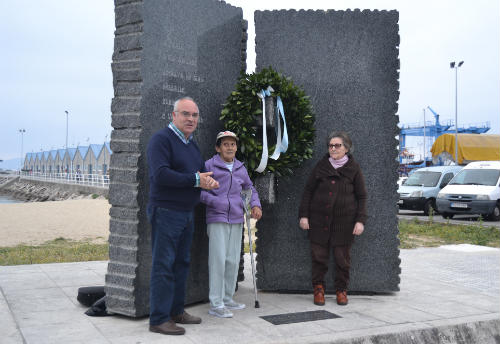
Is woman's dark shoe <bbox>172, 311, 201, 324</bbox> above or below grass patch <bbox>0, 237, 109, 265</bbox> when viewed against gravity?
above

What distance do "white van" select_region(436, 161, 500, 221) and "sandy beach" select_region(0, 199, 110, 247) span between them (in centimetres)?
1098

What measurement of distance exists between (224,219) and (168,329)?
3.89 ft

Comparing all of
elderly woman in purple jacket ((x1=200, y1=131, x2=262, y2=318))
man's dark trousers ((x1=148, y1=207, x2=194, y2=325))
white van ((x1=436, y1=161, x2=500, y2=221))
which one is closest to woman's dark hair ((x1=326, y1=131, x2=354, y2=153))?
elderly woman in purple jacket ((x1=200, y1=131, x2=262, y2=318))

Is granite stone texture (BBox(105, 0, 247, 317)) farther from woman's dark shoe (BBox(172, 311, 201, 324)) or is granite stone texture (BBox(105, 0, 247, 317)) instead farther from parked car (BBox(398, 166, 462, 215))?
parked car (BBox(398, 166, 462, 215))

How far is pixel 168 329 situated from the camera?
428 centimetres

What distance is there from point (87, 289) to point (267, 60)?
328 centimetres

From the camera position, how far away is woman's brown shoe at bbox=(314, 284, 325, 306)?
545 centimetres

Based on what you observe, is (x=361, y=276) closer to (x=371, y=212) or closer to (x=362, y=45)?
(x=371, y=212)

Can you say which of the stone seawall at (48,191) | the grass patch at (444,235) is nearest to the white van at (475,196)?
the grass patch at (444,235)

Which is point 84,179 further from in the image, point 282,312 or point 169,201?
point 169,201

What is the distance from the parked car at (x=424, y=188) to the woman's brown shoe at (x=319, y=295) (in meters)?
13.3

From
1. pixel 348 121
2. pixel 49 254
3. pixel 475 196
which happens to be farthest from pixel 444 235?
pixel 49 254

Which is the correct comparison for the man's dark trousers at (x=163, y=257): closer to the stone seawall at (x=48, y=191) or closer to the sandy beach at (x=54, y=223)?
the sandy beach at (x=54, y=223)

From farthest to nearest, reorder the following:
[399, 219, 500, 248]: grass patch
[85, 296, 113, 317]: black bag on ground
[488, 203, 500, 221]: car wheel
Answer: [488, 203, 500, 221]: car wheel → [399, 219, 500, 248]: grass patch → [85, 296, 113, 317]: black bag on ground
